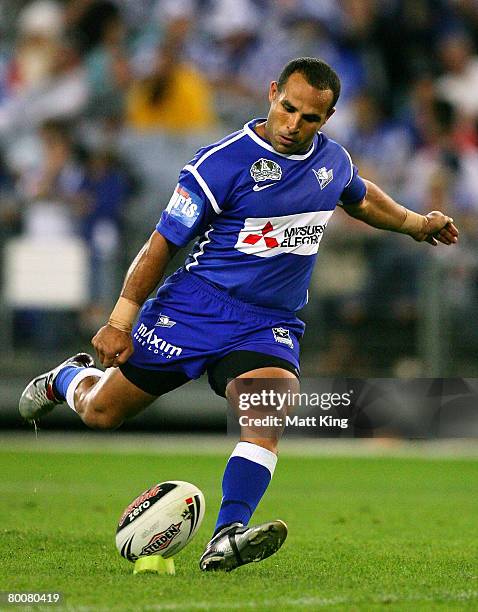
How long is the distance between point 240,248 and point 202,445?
7.61m

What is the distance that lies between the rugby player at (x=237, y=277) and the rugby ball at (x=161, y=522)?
13 cm

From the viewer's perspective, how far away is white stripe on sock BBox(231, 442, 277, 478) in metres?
5.59

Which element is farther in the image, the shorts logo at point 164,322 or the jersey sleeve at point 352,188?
the jersey sleeve at point 352,188

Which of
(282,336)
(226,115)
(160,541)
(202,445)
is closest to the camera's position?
(160,541)

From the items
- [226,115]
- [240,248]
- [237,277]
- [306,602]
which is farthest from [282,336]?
[226,115]

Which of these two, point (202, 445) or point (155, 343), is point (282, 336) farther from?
point (202, 445)

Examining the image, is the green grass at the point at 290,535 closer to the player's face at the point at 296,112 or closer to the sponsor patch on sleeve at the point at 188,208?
the sponsor patch on sleeve at the point at 188,208

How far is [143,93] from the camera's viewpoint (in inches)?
608


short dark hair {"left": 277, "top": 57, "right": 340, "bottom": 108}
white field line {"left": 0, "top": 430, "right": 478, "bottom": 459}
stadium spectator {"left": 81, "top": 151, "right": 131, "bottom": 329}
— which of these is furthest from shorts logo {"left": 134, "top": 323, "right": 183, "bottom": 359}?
stadium spectator {"left": 81, "top": 151, "right": 131, "bottom": 329}

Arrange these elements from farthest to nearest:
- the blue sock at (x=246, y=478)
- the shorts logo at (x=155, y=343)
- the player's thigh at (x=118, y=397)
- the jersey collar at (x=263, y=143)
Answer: the player's thigh at (x=118, y=397) < the shorts logo at (x=155, y=343) < the jersey collar at (x=263, y=143) < the blue sock at (x=246, y=478)

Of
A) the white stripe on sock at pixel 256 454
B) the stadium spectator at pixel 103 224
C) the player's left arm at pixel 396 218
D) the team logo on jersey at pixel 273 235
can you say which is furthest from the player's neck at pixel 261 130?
the stadium spectator at pixel 103 224

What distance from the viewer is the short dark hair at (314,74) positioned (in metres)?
5.66

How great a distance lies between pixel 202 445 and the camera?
13289 mm

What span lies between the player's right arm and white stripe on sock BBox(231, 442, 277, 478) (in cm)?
68
